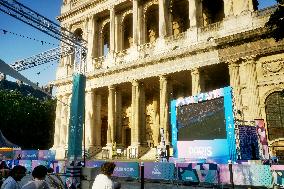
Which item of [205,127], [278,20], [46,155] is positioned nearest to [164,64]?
[205,127]

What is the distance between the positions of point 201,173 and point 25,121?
135 feet

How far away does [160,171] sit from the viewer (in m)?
16.8

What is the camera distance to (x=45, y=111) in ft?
175

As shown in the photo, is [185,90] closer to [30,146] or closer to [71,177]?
[71,177]

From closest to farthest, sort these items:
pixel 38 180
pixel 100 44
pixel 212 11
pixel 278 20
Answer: pixel 38 180 < pixel 278 20 < pixel 212 11 < pixel 100 44

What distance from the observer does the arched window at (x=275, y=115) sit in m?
19.9

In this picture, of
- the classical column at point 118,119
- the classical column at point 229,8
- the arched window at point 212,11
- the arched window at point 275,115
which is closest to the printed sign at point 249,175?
the arched window at point 275,115

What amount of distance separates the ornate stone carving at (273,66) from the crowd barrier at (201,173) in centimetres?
965

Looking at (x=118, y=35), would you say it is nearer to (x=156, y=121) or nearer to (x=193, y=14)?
(x=193, y=14)

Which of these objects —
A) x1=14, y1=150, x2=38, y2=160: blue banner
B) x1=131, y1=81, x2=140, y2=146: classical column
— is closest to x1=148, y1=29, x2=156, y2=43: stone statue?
x1=131, y1=81, x2=140, y2=146: classical column

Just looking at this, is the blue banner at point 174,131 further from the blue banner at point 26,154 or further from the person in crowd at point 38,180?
the blue banner at point 26,154

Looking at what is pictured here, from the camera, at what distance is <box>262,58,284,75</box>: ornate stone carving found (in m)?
20.6

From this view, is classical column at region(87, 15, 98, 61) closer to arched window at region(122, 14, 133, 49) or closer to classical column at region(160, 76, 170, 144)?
arched window at region(122, 14, 133, 49)

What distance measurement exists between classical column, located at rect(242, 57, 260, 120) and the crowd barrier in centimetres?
744
